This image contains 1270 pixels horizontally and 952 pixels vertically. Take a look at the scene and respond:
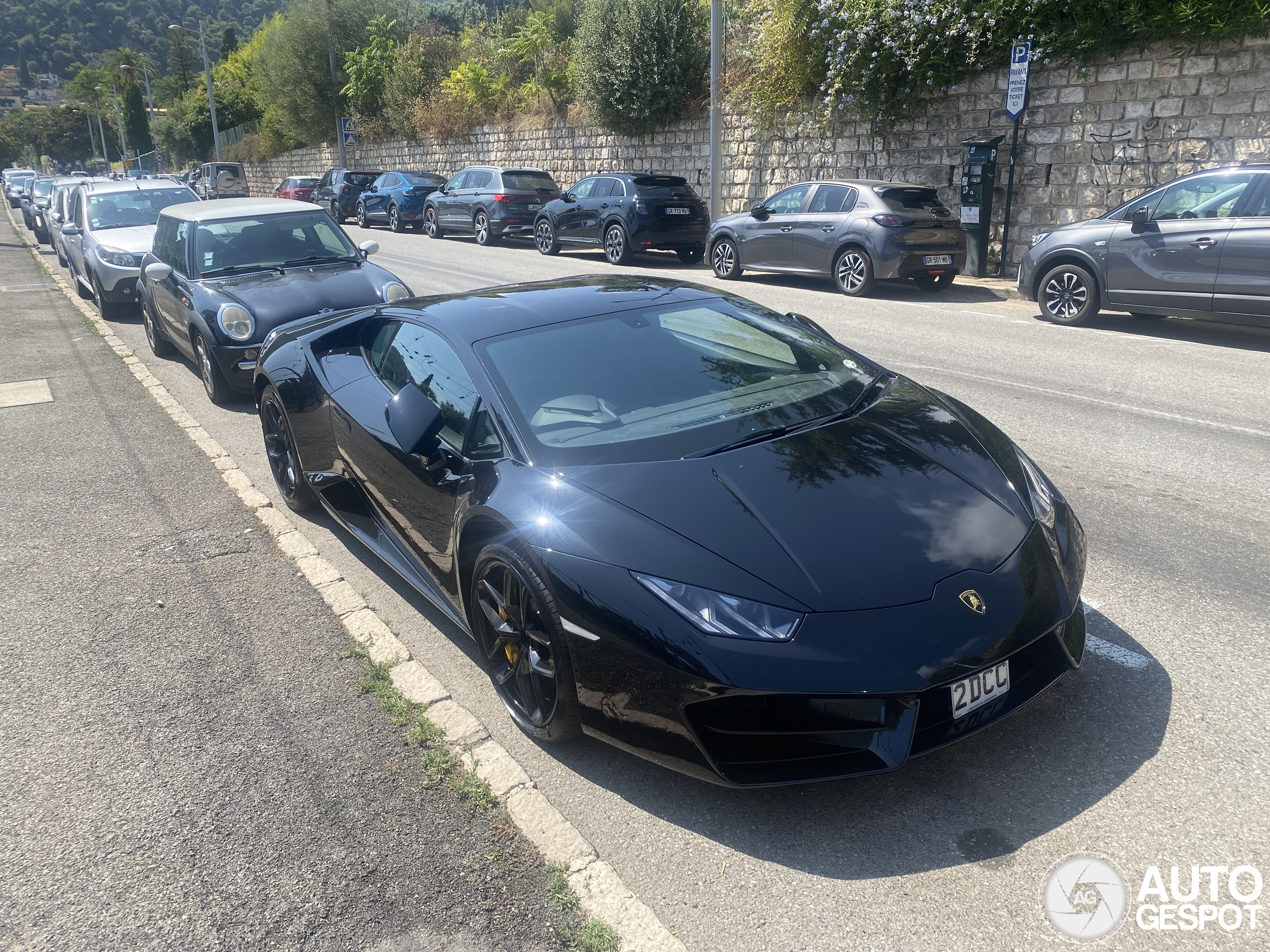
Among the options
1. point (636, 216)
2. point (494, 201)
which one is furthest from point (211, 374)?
point (494, 201)

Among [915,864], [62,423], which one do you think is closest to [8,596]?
[62,423]

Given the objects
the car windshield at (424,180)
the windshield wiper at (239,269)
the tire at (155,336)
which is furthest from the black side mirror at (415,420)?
the car windshield at (424,180)

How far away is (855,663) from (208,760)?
2203 mm

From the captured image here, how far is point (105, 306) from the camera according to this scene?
1292 cm

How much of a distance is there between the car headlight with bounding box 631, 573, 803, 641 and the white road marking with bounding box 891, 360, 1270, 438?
5398mm

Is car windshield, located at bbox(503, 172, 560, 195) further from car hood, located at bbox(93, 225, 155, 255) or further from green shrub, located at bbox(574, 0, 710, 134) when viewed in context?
car hood, located at bbox(93, 225, 155, 255)

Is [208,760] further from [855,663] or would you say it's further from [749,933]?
[855,663]

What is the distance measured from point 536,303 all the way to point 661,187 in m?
15.1

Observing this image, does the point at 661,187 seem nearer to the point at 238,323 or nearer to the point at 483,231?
the point at 483,231

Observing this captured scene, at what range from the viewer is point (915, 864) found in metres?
2.50

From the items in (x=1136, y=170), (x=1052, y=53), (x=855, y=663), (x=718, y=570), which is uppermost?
(x=1052, y=53)

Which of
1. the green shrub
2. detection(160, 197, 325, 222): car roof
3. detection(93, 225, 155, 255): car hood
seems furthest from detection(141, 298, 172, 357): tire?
the green shrub

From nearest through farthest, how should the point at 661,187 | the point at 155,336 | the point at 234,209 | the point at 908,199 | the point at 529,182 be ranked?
1. the point at 234,209
2. the point at 155,336
3. the point at 908,199
4. the point at 661,187
5. the point at 529,182

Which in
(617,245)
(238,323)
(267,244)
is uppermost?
(267,244)
